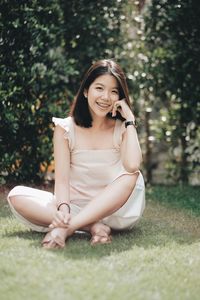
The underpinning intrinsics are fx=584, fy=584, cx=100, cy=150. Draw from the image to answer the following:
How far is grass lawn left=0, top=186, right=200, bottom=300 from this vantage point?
2795 millimetres

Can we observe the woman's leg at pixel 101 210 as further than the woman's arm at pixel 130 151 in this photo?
No

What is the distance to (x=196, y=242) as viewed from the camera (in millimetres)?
3955

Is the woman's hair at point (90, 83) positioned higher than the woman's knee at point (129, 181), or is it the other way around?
the woman's hair at point (90, 83)

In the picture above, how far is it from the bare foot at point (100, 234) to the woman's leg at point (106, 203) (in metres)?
0.05

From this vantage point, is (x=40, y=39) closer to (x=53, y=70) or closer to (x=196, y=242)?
(x=53, y=70)

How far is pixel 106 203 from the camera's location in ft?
12.6

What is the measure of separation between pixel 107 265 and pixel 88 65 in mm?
4091

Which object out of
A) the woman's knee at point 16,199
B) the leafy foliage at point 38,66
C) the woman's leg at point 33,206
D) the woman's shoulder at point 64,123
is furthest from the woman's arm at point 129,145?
the leafy foliage at point 38,66

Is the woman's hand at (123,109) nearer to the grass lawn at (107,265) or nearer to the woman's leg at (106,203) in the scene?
the woman's leg at (106,203)

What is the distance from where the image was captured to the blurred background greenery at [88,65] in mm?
6055

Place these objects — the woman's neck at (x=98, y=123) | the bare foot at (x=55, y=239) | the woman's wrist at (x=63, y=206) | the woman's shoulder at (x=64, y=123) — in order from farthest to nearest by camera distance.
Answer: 1. the woman's neck at (x=98, y=123)
2. the woman's shoulder at (x=64, y=123)
3. the woman's wrist at (x=63, y=206)
4. the bare foot at (x=55, y=239)

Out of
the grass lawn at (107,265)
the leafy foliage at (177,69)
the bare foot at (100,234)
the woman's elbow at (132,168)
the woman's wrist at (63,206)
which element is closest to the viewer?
the grass lawn at (107,265)

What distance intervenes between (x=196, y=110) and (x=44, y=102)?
1.77m

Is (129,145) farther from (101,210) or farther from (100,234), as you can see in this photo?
(100,234)
